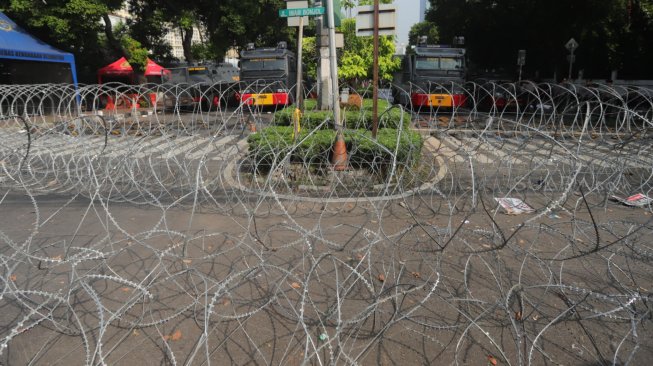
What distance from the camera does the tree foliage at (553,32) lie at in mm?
20656

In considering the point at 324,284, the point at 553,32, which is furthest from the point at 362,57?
the point at 324,284

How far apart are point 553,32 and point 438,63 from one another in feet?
29.5

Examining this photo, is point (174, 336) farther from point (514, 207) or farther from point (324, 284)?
point (514, 207)

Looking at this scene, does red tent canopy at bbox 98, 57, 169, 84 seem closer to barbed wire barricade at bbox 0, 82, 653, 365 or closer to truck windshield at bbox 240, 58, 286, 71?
truck windshield at bbox 240, 58, 286, 71

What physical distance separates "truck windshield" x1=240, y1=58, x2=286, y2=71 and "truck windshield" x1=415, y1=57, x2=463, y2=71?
19.4 ft

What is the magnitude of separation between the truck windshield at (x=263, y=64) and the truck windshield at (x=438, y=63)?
19.4 ft

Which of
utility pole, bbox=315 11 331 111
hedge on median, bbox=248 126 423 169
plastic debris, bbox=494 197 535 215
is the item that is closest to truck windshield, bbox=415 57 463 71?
utility pole, bbox=315 11 331 111

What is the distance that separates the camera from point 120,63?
26.2 m

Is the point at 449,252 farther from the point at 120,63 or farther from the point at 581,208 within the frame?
the point at 120,63

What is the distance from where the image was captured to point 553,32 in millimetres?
24328

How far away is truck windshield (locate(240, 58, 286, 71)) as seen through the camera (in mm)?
20391

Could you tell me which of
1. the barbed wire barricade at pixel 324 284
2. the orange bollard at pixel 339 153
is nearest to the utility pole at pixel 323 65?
the orange bollard at pixel 339 153

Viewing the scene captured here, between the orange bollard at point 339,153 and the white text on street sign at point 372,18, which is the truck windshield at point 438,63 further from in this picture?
the orange bollard at point 339,153

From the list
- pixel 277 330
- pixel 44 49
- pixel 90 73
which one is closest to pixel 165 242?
pixel 277 330
